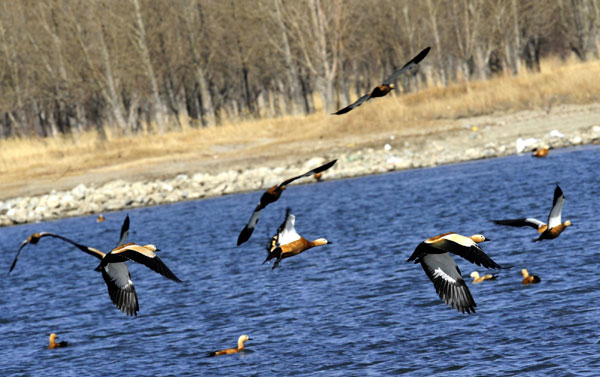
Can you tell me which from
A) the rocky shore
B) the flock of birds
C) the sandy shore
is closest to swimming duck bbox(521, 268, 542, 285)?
the flock of birds

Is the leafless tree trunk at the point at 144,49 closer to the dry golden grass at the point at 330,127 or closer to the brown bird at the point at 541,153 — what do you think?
the dry golden grass at the point at 330,127

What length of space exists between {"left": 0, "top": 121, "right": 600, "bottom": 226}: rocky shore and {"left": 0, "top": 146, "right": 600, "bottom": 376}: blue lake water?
353 cm

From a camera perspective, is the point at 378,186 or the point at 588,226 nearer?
the point at 588,226

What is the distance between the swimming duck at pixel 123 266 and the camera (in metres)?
10.1

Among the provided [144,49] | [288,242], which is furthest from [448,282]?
[144,49]

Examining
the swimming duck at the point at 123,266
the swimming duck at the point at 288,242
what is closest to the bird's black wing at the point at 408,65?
the swimming duck at the point at 288,242

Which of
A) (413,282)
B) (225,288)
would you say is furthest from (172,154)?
(413,282)

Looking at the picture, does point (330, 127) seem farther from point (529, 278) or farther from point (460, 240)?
point (460, 240)

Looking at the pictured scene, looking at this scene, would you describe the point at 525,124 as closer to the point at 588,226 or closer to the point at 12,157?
the point at 588,226

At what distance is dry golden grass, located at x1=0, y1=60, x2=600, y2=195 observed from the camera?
4141 centimetres

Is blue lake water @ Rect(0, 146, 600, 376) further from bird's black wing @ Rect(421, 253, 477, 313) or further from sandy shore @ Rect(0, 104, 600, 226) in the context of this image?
sandy shore @ Rect(0, 104, 600, 226)

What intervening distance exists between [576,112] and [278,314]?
2531 centimetres

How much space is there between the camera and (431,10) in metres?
63.8

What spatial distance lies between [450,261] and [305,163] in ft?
85.7
